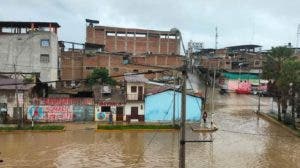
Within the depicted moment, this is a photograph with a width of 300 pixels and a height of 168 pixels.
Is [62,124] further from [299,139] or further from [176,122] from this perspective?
[299,139]

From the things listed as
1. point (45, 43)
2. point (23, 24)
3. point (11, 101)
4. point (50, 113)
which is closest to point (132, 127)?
point (50, 113)

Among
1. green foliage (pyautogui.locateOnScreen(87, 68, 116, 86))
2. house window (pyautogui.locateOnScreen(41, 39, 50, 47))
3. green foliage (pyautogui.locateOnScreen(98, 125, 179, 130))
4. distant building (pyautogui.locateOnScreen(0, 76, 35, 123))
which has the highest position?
house window (pyautogui.locateOnScreen(41, 39, 50, 47))

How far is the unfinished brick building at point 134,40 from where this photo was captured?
286 ft

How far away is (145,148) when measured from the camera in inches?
1471

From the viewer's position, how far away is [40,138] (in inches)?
1613

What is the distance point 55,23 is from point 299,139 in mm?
37156

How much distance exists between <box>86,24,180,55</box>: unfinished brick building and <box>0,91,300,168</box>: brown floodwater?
134 feet

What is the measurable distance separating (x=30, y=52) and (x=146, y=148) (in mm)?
31395

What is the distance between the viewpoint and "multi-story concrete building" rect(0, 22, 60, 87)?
63.4 m

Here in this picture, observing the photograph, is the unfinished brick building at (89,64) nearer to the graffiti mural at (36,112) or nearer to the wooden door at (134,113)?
the graffiti mural at (36,112)

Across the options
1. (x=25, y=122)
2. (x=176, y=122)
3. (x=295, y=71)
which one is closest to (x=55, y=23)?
(x=25, y=122)

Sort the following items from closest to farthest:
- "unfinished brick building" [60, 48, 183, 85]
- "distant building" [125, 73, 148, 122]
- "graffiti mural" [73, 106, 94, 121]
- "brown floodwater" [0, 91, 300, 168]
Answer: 1. "brown floodwater" [0, 91, 300, 168]
2. "graffiti mural" [73, 106, 94, 121]
3. "distant building" [125, 73, 148, 122]
4. "unfinished brick building" [60, 48, 183, 85]

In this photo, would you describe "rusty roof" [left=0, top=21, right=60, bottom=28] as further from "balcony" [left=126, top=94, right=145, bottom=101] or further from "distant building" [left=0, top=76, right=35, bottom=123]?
"balcony" [left=126, top=94, right=145, bottom=101]

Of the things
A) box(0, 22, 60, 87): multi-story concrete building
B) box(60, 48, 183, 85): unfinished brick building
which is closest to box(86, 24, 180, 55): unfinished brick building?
box(60, 48, 183, 85): unfinished brick building
